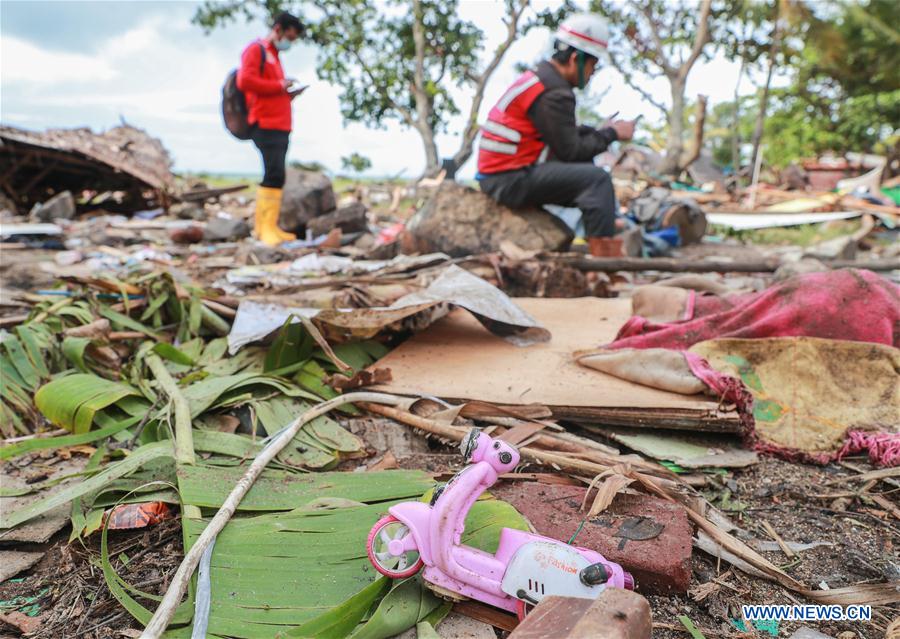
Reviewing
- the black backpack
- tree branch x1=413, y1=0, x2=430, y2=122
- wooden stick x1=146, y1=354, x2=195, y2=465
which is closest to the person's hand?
the black backpack

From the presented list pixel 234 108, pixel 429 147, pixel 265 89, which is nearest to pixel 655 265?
pixel 265 89

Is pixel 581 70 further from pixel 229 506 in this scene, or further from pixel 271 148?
pixel 229 506

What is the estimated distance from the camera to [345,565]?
124cm

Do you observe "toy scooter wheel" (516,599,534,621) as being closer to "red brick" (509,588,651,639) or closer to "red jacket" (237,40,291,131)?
"red brick" (509,588,651,639)

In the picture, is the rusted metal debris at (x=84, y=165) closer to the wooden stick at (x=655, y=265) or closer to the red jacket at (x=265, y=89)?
the red jacket at (x=265, y=89)

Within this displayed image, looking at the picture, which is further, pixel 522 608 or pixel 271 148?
pixel 271 148

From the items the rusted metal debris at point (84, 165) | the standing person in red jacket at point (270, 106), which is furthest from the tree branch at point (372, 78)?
the standing person in red jacket at point (270, 106)

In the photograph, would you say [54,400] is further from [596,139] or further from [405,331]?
[596,139]

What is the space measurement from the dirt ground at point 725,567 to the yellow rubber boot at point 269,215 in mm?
5305

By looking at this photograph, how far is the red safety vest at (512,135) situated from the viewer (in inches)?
170

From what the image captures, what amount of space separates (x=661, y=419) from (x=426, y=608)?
1.07 metres

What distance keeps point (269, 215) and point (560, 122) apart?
3499 millimetres

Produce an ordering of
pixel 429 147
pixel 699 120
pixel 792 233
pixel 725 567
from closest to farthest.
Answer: pixel 725 567
pixel 792 233
pixel 699 120
pixel 429 147

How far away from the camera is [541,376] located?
227 cm
